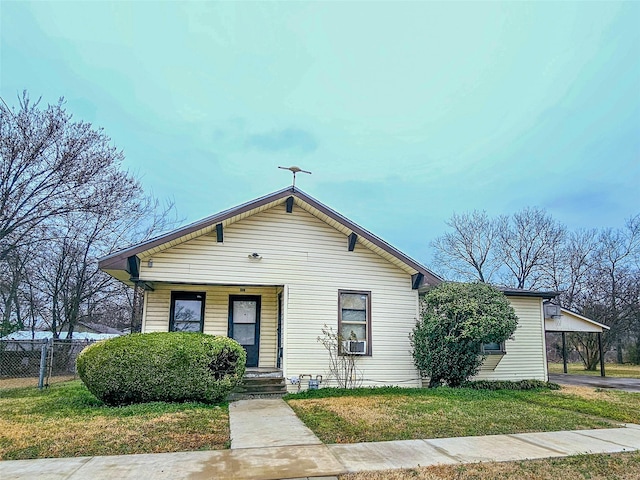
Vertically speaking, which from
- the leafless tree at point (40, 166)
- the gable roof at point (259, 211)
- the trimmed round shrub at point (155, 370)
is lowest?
the trimmed round shrub at point (155, 370)

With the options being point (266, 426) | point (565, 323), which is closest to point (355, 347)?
point (266, 426)

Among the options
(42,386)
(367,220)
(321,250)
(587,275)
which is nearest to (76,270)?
(42,386)

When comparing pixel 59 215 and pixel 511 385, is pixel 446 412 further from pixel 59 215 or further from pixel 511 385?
pixel 59 215

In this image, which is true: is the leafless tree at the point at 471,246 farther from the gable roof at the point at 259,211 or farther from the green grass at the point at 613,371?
the gable roof at the point at 259,211

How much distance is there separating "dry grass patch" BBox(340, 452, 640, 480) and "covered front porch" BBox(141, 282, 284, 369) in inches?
282

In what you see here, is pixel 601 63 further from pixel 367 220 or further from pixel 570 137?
pixel 367 220

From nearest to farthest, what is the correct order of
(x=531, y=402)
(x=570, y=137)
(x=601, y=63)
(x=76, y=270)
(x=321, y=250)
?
(x=531, y=402) < (x=321, y=250) < (x=76, y=270) < (x=601, y=63) < (x=570, y=137)

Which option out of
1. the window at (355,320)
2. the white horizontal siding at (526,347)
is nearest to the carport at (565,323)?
the white horizontal siding at (526,347)

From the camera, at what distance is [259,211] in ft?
37.6

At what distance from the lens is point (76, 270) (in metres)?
19.6

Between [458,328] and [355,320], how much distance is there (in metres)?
2.65

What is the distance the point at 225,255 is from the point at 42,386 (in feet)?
20.8

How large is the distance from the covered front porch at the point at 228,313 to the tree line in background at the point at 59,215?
→ 21.5 feet

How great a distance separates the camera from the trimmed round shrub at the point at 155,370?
26.7 feet
